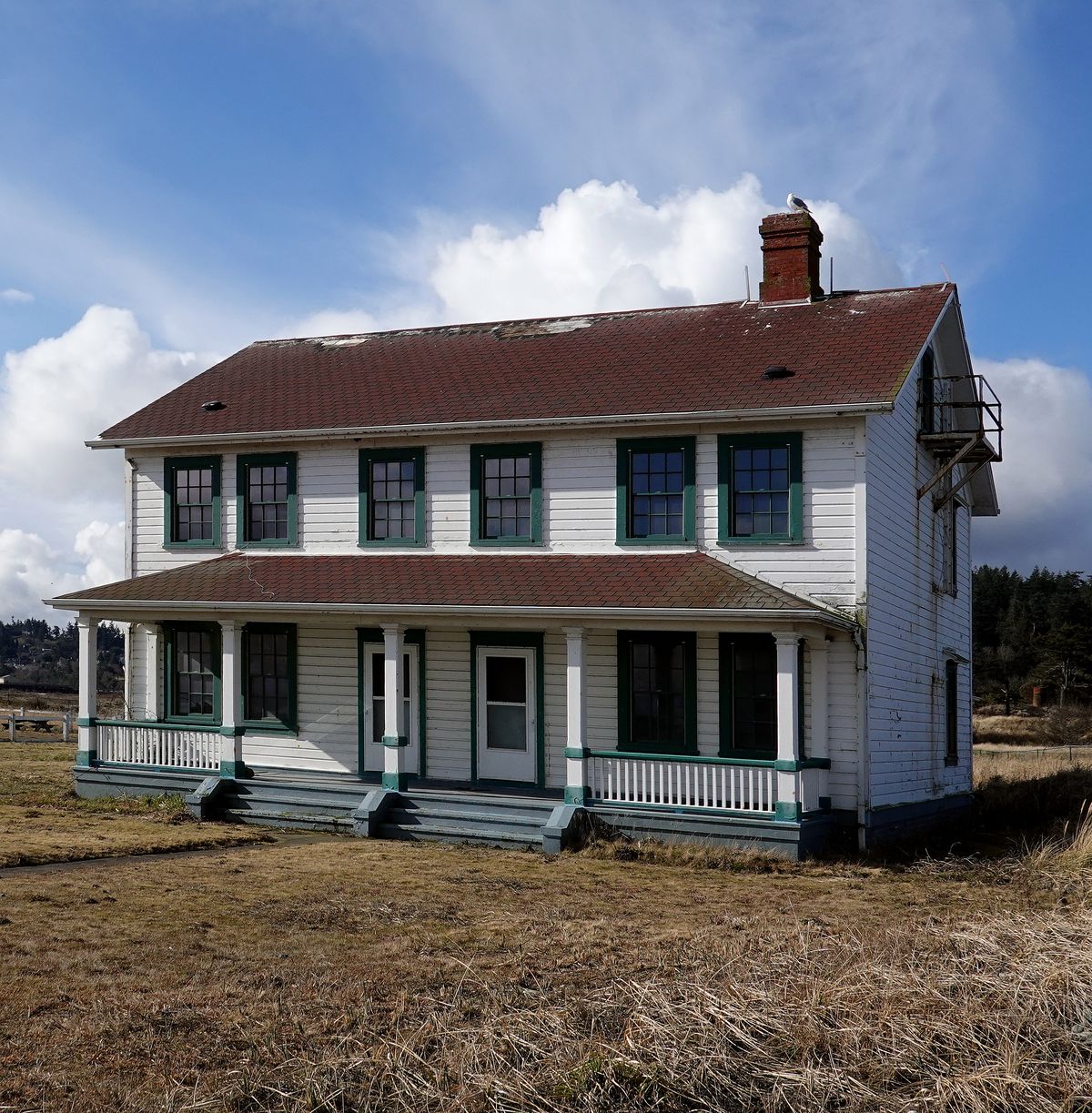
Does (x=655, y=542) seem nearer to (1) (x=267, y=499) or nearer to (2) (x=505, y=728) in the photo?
(2) (x=505, y=728)

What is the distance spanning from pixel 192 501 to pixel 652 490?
7948 millimetres

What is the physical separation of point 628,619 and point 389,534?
16.3 ft

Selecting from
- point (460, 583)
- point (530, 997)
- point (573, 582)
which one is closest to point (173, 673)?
point (460, 583)

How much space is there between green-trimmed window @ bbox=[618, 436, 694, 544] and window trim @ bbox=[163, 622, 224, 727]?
6.92 metres

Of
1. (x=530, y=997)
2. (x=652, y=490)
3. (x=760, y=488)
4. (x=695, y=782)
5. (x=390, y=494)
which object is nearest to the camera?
(x=530, y=997)

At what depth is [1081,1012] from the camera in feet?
24.4

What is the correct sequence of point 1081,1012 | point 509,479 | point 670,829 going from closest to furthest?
point 1081,1012
point 670,829
point 509,479

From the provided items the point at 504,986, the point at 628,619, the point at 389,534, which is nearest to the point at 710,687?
the point at 628,619

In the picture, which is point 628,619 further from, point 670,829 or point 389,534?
point 389,534

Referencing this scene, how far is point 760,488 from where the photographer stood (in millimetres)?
17484

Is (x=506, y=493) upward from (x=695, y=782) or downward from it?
upward

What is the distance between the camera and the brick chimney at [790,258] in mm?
20516

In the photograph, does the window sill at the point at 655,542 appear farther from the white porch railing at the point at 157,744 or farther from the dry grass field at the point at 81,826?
the white porch railing at the point at 157,744

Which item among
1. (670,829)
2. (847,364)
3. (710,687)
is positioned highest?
(847,364)
